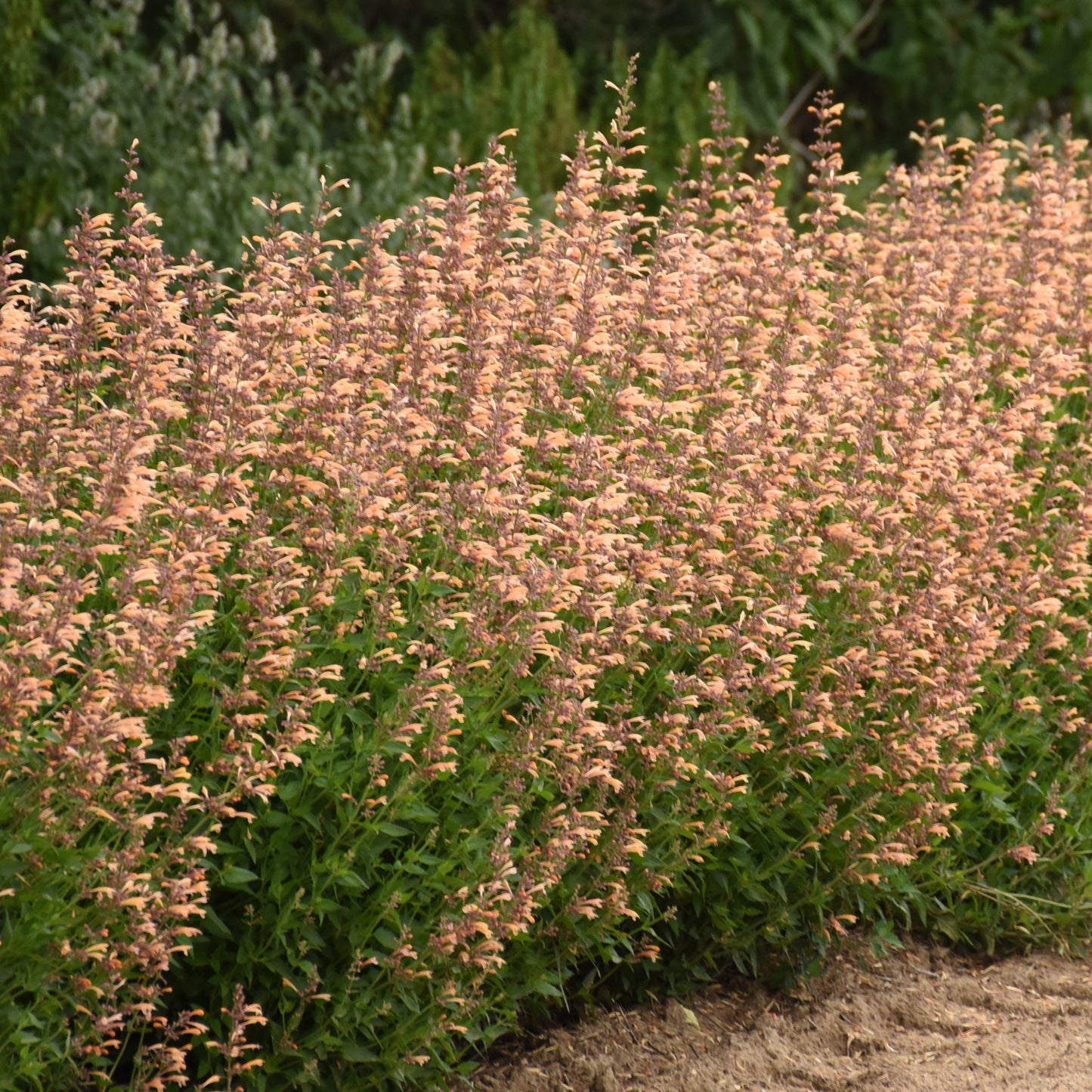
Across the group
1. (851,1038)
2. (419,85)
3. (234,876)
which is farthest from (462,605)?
(419,85)

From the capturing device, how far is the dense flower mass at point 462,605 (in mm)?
2955

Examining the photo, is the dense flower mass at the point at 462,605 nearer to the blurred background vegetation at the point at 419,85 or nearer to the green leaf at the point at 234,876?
the green leaf at the point at 234,876

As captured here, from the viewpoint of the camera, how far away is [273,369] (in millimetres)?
3768

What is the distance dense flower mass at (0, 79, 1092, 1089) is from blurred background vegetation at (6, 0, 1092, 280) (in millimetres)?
3597

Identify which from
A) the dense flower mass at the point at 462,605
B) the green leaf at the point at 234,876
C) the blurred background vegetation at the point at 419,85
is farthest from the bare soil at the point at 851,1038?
the blurred background vegetation at the point at 419,85

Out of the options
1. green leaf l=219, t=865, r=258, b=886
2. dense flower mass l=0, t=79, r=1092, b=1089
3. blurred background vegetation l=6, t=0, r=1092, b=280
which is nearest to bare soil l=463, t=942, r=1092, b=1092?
dense flower mass l=0, t=79, r=1092, b=1089

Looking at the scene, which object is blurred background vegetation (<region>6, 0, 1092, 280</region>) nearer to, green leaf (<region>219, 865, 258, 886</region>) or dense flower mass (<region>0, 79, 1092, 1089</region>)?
dense flower mass (<region>0, 79, 1092, 1089</region>)

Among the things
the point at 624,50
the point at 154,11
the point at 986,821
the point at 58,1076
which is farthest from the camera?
the point at 624,50

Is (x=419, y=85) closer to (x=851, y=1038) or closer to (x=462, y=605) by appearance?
(x=462, y=605)

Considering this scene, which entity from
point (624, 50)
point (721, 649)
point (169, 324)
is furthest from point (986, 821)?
point (624, 50)

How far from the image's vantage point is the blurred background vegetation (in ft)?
28.9

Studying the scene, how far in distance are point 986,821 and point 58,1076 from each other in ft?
8.95

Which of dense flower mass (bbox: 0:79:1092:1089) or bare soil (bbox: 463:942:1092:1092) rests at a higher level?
dense flower mass (bbox: 0:79:1092:1089)

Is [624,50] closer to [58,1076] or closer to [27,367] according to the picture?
[27,367]
